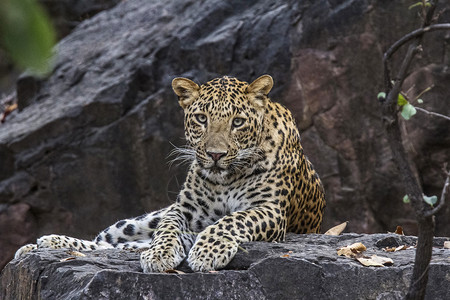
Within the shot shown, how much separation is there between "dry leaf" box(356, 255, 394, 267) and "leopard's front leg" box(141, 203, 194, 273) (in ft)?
5.39

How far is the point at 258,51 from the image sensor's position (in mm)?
13789

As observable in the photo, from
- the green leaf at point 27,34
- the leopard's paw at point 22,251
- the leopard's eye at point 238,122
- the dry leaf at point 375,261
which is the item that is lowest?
the dry leaf at point 375,261

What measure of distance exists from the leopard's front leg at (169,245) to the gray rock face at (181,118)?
6334mm

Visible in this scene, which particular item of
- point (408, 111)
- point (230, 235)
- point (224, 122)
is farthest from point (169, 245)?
point (408, 111)

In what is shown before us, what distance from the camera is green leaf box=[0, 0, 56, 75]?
128 centimetres

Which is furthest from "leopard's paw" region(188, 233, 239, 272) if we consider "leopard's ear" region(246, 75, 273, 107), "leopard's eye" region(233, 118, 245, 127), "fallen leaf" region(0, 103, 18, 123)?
"fallen leaf" region(0, 103, 18, 123)

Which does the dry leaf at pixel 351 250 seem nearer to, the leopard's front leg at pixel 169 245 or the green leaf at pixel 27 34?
the leopard's front leg at pixel 169 245

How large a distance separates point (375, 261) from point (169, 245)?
6.11 ft

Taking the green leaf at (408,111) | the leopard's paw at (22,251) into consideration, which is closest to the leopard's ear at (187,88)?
the leopard's paw at (22,251)

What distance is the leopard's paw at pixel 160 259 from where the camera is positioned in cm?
601

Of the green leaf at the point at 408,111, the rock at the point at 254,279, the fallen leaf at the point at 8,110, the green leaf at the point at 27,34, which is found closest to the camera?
the green leaf at the point at 27,34

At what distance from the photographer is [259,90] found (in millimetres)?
8008

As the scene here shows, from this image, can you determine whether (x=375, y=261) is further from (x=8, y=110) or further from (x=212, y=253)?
(x=8, y=110)

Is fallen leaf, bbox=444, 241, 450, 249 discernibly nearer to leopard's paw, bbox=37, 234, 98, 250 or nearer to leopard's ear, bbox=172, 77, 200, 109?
leopard's ear, bbox=172, 77, 200, 109
